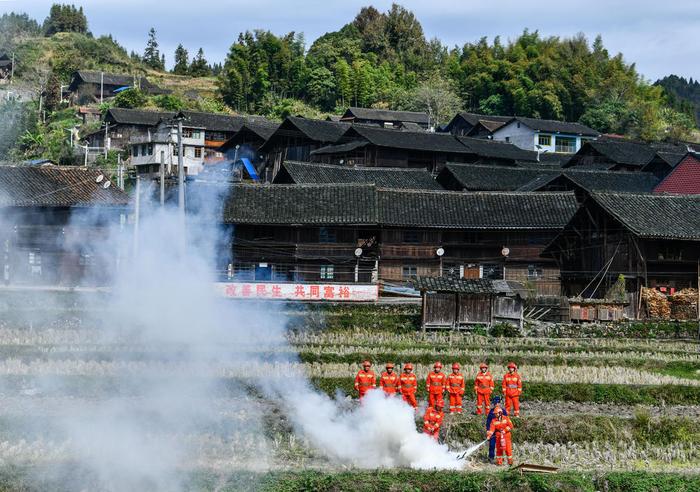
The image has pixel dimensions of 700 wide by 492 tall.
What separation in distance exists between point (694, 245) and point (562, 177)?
541 inches

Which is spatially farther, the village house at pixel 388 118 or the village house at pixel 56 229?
the village house at pixel 388 118

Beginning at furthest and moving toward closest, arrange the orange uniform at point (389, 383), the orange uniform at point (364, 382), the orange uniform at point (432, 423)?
1. the orange uniform at point (364, 382)
2. the orange uniform at point (389, 383)
3. the orange uniform at point (432, 423)

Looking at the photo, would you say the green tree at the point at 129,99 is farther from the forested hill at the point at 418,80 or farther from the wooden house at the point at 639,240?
the wooden house at the point at 639,240

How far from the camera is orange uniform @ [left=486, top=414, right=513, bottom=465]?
18734mm

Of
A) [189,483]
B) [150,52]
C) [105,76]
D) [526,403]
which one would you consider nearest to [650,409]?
[526,403]

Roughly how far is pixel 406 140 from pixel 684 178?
62.9ft

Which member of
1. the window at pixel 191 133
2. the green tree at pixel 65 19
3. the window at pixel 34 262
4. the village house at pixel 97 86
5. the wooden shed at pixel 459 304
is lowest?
the wooden shed at pixel 459 304

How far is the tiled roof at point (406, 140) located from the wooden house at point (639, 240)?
2181 cm

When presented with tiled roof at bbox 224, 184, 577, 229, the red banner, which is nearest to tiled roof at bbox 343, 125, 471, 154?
tiled roof at bbox 224, 184, 577, 229

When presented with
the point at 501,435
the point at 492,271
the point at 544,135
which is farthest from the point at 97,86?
the point at 501,435

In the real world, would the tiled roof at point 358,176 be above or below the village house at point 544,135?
below

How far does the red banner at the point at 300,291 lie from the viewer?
3619 centimetres

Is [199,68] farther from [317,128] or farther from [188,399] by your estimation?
[188,399]

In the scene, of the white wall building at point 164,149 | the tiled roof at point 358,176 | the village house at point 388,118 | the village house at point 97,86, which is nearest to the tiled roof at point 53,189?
the tiled roof at point 358,176
